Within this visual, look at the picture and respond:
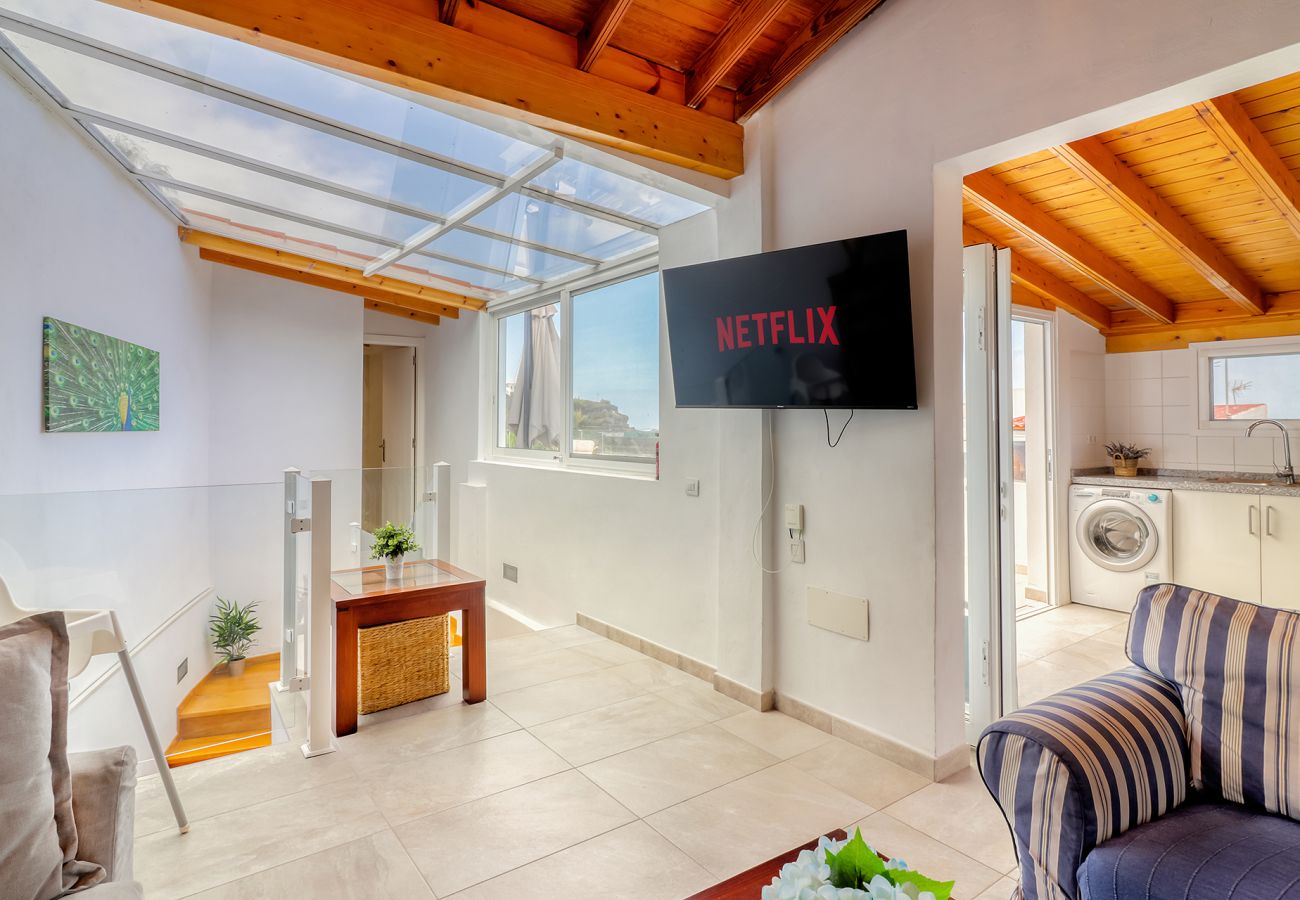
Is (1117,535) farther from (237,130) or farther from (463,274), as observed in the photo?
(237,130)

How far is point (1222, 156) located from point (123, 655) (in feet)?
14.9

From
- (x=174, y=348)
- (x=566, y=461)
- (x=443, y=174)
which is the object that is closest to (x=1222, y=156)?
(x=443, y=174)

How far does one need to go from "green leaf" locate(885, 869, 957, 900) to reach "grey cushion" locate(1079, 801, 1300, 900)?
0.62m

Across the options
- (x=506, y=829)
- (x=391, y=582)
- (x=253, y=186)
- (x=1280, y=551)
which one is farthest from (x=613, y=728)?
(x=1280, y=551)

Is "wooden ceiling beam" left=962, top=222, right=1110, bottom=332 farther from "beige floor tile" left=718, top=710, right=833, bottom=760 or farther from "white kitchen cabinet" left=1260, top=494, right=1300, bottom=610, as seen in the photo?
"beige floor tile" left=718, top=710, right=833, bottom=760

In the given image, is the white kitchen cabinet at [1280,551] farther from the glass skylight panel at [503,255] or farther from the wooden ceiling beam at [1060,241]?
the glass skylight panel at [503,255]

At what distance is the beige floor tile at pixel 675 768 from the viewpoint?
7.51ft

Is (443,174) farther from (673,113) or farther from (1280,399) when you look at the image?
(1280,399)

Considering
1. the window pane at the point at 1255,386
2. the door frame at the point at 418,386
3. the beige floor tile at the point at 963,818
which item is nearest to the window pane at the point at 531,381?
the door frame at the point at 418,386

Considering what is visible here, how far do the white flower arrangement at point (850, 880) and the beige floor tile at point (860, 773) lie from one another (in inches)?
57.9

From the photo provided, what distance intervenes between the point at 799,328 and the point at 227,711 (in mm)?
3186

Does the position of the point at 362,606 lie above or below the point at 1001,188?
below

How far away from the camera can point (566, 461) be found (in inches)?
187

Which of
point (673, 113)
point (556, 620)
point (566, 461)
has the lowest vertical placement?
point (556, 620)
